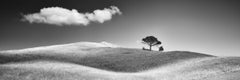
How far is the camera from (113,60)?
36.8m

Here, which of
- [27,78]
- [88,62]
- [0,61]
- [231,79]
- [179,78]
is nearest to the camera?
[231,79]

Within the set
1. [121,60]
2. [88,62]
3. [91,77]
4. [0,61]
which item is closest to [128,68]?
[121,60]

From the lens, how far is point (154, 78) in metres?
22.2

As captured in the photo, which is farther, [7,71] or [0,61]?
[0,61]

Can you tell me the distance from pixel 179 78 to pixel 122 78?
249 inches

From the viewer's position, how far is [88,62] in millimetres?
35094

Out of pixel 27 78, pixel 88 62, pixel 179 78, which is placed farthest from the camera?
pixel 88 62

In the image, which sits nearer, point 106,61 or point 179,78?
point 179,78

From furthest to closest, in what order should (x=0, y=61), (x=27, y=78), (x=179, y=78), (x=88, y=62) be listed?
(x=88, y=62) < (x=0, y=61) < (x=179, y=78) < (x=27, y=78)

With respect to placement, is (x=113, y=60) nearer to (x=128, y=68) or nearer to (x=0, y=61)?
(x=128, y=68)

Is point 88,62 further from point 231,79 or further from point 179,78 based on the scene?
point 231,79

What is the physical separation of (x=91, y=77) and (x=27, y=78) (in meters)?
6.52

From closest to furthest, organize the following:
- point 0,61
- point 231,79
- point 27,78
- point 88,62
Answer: point 231,79 → point 27,78 → point 0,61 → point 88,62

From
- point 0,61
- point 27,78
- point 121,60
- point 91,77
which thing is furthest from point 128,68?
point 0,61
